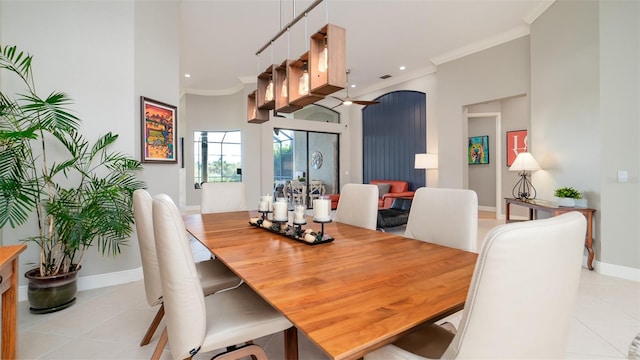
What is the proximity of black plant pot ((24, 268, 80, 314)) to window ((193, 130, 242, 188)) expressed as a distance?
19.0ft

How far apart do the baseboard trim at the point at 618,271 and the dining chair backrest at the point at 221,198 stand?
381 cm

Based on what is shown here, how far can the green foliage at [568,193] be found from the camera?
3.22 meters

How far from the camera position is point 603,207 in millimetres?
3020

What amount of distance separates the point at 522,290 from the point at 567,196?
139 inches

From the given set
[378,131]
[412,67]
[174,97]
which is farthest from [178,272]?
[378,131]

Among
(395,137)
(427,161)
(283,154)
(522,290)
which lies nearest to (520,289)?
(522,290)

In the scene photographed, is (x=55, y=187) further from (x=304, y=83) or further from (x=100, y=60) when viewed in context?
(x=304, y=83)

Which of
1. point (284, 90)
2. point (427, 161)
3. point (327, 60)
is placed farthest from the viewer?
point (427, 161)

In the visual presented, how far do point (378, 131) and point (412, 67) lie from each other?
1.82m

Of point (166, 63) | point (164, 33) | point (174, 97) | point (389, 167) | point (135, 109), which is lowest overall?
point (389, 167)

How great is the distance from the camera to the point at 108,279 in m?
2.79

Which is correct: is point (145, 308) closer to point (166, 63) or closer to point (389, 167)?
point (166, 63)

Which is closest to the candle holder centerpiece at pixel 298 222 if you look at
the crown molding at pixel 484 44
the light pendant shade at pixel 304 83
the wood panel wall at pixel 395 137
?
the light pendant shade at pixel 304 83

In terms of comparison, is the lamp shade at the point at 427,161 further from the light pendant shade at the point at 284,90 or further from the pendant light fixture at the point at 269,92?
the light pendant shade at the point at 284,90
